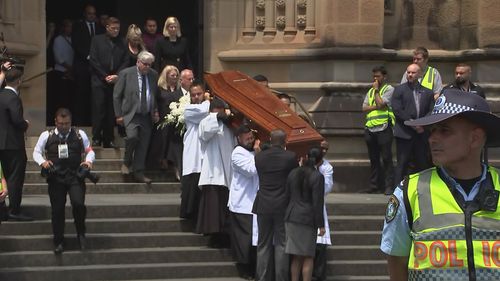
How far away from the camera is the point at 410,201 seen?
497cm

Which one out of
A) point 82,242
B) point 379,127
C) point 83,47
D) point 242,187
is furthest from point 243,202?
point 83,47

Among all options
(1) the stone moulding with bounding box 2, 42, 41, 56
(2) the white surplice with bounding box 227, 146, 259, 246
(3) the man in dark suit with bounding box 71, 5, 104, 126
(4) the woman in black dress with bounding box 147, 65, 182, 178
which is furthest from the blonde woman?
(2) the white surplice with bounding box 227, 146, 259, 246

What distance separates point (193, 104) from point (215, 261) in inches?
70.6

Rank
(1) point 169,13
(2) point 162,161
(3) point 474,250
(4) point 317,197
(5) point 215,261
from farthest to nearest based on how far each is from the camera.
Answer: (1) point 169,13
(2) point 162,161
(5) point 215,261
(4) point 317,197
(3) point 474,250

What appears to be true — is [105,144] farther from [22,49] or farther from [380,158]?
[380,158]

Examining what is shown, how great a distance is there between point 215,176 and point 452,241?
8637 millimetres

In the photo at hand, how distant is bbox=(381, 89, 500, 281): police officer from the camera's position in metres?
4.85

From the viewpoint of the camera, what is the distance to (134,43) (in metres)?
16.3

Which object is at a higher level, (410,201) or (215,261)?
(410,201)

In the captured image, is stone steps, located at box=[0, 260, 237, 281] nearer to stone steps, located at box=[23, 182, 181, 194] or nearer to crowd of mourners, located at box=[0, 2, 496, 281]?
crowd of mourners, located at box=[0, 2, 496, 281]

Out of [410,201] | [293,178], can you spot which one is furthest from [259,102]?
[410,201]

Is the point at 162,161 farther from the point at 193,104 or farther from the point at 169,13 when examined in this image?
the point at 169,13

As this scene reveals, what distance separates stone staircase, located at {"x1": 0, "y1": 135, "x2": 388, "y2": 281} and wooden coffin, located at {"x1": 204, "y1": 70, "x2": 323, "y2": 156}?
125cm

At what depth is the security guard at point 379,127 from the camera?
15.9 m
